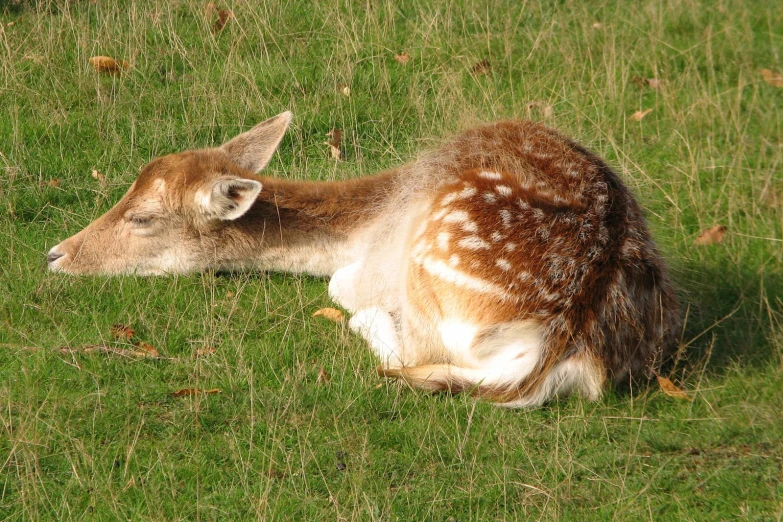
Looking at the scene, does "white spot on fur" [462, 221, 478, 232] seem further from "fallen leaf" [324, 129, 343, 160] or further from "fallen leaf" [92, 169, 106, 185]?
"fallen leaf" [92, 169, 106, 185]

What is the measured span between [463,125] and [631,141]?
1.42m

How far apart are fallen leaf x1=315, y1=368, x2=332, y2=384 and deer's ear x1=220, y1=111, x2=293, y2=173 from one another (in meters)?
1.88

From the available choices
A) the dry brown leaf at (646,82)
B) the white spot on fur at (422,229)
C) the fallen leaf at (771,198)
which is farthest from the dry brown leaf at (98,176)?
the fallen leaf at (771,198)

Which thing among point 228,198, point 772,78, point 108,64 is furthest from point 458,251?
point 772,78

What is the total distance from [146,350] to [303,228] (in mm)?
1309

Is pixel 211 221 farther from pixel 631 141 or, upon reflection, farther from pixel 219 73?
pixel 631 141

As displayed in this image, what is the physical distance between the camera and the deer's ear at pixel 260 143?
6234 mm

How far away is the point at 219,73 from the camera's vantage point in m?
7.46

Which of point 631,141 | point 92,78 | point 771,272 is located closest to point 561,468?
point 771,272

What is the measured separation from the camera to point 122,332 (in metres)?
5.01

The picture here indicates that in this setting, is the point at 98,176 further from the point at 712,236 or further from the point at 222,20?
the point at 712,236

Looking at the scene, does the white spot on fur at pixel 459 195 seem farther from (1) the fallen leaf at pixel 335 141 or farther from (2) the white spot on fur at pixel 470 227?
(1) the fallen leaf at pixel 335 141

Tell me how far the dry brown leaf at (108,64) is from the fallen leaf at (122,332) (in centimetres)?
295

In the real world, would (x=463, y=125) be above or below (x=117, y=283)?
above
